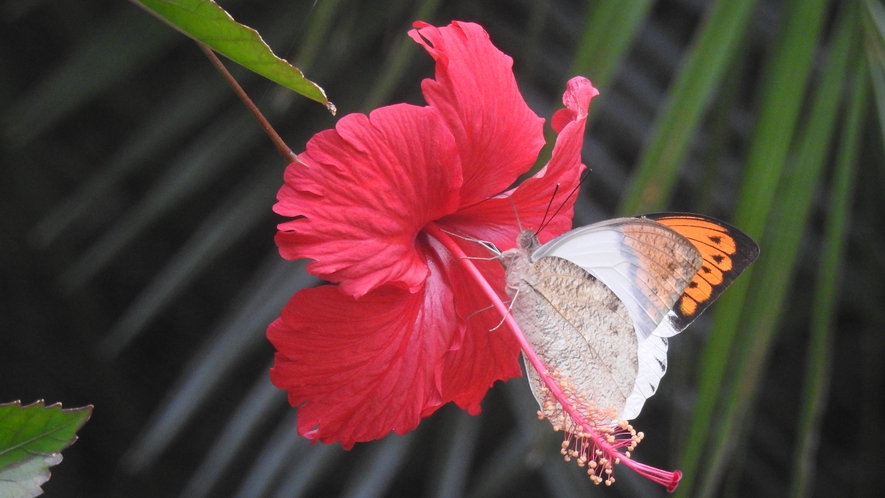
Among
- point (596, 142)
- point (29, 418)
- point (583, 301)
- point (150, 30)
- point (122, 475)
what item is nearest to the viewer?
point (29, 418)

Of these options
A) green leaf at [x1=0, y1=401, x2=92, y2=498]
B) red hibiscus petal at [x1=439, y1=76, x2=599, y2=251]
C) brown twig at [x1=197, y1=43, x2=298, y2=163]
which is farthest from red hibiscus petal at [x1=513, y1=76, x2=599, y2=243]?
green leaf at [x1=0, y1=401, x2=92, y2=498]

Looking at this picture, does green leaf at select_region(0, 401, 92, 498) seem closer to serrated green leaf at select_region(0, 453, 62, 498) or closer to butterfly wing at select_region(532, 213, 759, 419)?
serrated green leaf at select_region(0, 453, 62, 498)

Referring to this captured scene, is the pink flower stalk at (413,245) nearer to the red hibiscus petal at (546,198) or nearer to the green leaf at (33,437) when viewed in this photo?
the red hibiscus petal at (546,198)

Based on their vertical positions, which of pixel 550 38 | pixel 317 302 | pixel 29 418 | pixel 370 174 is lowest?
pixel 29 418

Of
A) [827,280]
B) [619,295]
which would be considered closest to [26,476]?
[619,295]

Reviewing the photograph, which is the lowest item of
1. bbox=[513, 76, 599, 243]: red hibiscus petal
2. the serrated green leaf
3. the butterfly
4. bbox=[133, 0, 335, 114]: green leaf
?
the serrated green leaf

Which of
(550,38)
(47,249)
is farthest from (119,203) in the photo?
(550,38)

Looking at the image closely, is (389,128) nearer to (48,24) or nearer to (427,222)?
(427,222)
